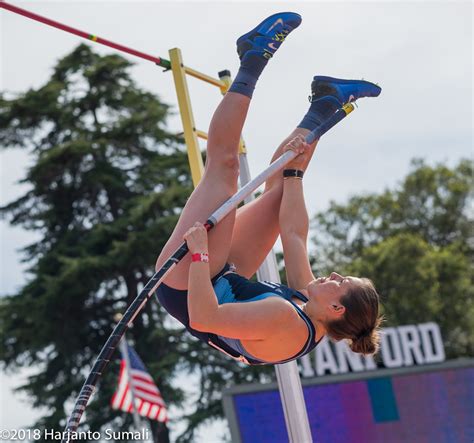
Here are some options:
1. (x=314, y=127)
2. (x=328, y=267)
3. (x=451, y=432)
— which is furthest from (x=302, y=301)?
(x=328, y=267)

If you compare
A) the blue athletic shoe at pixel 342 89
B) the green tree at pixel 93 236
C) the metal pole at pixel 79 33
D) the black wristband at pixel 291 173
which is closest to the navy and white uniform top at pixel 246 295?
the black wristband at pixel 291 173

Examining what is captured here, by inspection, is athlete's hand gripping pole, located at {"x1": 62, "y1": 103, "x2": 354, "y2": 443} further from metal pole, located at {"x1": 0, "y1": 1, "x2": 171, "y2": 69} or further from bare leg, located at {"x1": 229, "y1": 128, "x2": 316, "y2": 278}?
metal pole, located at {"x1": 0, "y1": 1, "x2": 171, "y2": 69}

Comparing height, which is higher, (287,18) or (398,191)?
(398,191)

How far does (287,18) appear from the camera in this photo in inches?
151

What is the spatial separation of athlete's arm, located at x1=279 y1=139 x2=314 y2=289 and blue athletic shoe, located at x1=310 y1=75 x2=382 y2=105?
0.29 m

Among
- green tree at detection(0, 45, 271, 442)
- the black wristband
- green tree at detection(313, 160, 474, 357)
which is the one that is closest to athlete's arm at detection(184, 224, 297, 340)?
the black wristband

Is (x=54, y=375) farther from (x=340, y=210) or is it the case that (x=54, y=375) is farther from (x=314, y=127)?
(x=314, y=127)

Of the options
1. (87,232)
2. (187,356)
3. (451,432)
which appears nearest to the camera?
(451,432)

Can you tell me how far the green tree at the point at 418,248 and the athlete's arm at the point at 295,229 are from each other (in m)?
19.1

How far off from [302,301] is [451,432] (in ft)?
24.7

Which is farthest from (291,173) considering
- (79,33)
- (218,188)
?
(79,33)

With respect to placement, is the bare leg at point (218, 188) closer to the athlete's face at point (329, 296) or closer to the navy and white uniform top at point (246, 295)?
the navy and white uniform top at point (246, 295)

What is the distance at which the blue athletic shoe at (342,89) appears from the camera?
3.99m

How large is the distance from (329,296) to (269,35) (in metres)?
1.00
